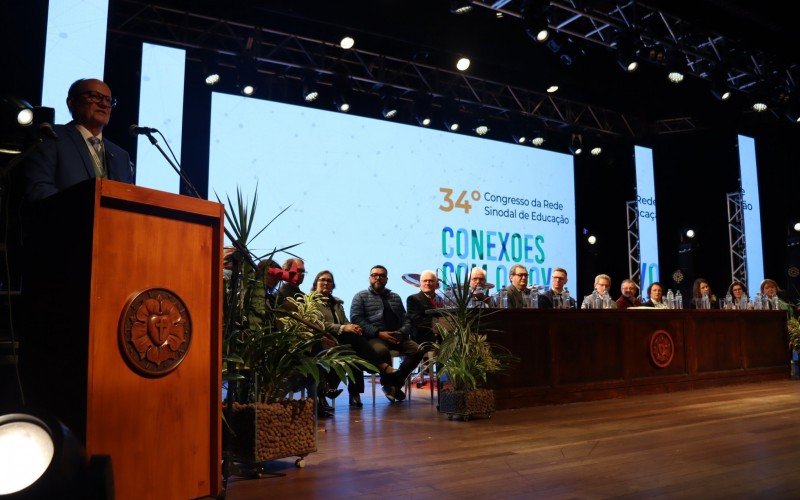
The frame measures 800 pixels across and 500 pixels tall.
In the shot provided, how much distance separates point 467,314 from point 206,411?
267 centimetres

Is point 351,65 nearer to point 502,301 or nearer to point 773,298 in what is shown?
point 502,301

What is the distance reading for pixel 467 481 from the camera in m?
2.30

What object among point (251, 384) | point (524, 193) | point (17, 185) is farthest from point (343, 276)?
point (17, 185)

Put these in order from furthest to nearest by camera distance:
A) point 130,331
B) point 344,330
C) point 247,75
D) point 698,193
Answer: point 698,193 → point 247,75 → point 344,330 → point 130,331

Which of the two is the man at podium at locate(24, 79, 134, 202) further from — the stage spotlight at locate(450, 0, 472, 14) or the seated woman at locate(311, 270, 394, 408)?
the stage spotlight at locate(450, 0, 472, 14)

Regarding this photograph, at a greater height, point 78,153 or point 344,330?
point 78,153

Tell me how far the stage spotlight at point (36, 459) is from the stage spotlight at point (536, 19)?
250 inches

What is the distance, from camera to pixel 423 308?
5.49 m

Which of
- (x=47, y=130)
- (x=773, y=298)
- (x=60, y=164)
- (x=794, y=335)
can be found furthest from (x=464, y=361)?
(x=794, y=335)

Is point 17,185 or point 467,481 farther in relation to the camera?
point 467,481

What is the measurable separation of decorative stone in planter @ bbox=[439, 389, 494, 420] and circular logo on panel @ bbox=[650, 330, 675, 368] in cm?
201

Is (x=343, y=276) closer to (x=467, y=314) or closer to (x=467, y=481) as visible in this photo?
(x=467, y=314)

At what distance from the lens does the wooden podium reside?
1525 mm

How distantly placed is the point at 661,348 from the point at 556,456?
3255 mm
